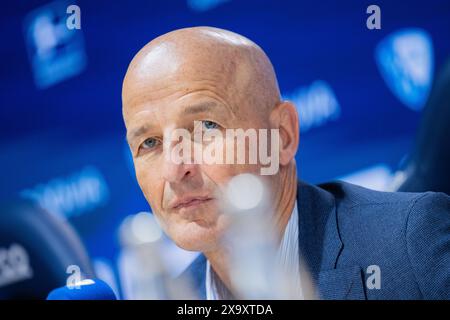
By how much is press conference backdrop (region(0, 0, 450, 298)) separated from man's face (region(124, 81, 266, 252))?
0.23 metres

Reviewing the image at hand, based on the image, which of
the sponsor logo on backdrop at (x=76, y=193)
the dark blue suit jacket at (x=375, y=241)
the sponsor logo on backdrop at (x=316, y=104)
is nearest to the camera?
the dark blue suit jacket at (x=375, y=241)

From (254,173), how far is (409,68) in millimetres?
575

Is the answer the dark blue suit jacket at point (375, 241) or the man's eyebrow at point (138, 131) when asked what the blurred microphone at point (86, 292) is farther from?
the dark blue suit jacket at point (375, 241)

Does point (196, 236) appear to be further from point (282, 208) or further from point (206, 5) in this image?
point (206, 5)

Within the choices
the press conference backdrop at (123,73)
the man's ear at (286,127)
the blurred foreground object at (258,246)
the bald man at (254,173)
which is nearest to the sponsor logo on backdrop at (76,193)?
the press conference backdrop at (123,73)

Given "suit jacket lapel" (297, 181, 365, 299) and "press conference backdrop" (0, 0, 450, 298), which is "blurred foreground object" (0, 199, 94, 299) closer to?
"press conference backdrop" (0, 0, 450, 298)

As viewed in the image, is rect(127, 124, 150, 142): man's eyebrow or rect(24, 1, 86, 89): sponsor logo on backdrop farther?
rect(24, 1, 86, 89): sponsor logo on backdrop

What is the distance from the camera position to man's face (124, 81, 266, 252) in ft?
6.73

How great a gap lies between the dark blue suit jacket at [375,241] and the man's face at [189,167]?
0.23 m

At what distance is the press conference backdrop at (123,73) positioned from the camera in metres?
2.21

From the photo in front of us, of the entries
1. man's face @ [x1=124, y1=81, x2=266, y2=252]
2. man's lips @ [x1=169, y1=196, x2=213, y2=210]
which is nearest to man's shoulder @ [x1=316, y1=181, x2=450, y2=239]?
man's face @ [x1=124, y1=81, x2=266, y2=252]

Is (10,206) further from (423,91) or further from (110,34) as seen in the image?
(423,91)

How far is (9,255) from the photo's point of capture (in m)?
2.47
